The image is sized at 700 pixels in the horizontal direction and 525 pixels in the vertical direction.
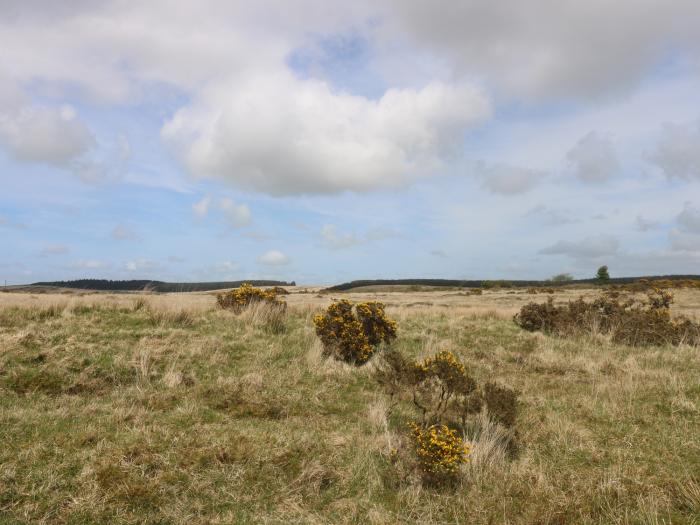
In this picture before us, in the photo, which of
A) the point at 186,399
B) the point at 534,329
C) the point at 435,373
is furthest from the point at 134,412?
the point at 534,329

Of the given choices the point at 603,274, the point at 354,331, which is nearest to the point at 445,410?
the point at 354,331

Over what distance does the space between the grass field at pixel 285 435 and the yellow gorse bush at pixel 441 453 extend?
0.25m

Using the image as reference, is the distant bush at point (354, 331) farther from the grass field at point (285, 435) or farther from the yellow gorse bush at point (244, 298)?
the yellow gorse bush at point (244, 298)

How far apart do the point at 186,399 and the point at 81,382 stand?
8.22 ft

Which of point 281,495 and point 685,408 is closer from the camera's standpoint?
point 281,495

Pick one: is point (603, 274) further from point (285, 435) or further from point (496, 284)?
point (285, 435)

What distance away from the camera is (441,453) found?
5.80 m

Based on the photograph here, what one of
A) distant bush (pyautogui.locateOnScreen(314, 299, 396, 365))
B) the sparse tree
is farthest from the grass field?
the sparse tree

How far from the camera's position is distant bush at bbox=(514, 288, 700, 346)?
49.9 feet

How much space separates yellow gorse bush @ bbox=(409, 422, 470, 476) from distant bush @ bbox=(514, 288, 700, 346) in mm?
12065

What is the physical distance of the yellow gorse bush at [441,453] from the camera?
5.76m

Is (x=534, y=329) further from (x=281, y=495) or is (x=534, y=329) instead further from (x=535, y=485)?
(x=281, y=495)

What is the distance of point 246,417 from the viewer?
816 cm

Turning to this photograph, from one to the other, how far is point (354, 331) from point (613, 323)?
1001 cm
